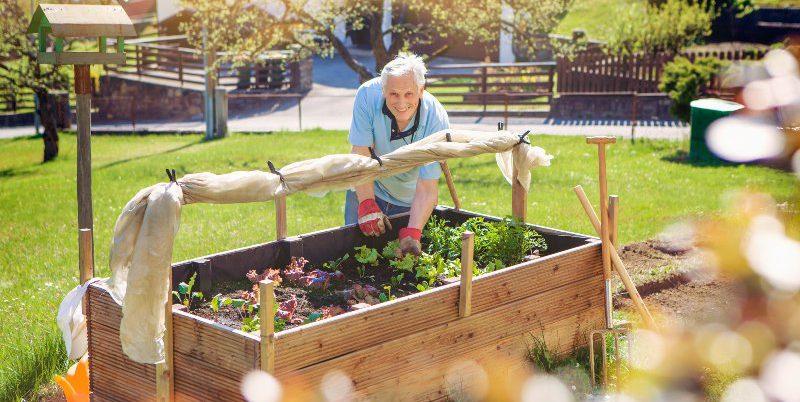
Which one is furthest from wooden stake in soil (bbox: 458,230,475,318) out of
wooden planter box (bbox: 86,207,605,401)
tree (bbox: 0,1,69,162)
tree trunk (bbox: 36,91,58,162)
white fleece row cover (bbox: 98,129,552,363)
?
tree trunk (bbox: 36,91,58,162)

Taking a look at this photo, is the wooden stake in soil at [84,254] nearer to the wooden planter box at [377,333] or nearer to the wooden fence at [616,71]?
the wooden planter box at [377,333]

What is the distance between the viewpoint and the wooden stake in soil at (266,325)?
139 inches

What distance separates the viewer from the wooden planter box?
149 inches

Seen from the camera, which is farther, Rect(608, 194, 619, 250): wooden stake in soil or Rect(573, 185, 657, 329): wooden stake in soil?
Rect(608, 194, 619, 250): wooden stake in soil

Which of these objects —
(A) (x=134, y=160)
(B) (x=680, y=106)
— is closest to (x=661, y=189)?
(B) (x=680, y=106)

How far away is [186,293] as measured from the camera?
4484 millimetres

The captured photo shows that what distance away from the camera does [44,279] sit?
7426 millimetres

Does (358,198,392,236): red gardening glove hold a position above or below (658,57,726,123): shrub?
below

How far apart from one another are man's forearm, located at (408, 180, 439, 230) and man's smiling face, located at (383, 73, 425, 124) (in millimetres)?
481

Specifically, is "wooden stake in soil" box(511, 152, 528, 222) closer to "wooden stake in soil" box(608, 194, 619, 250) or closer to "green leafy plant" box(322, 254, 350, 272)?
"wooden stake in soil" box(608, 194, 619, 250)

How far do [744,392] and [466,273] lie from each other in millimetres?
1811

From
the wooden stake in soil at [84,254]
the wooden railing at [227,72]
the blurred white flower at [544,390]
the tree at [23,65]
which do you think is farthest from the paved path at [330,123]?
the wooden stake in soil at [84,254]

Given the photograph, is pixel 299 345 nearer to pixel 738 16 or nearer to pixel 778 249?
pixel 778 249

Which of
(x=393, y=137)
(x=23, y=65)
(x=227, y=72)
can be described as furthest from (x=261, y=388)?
(x=227, y=72)
